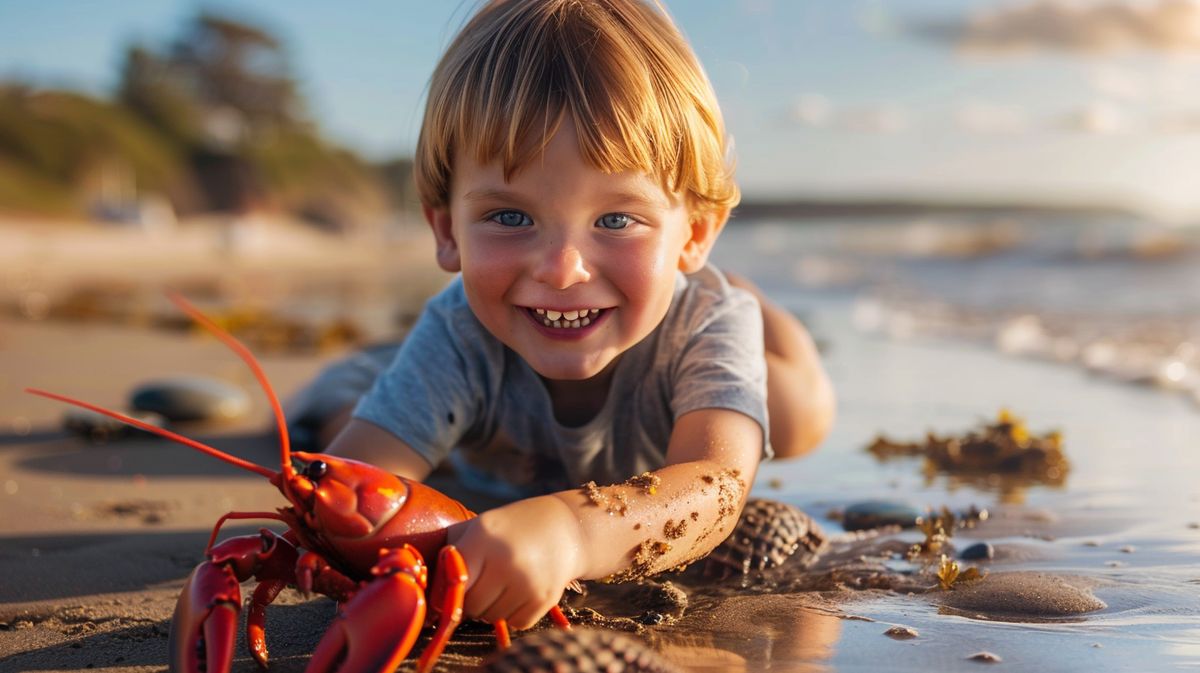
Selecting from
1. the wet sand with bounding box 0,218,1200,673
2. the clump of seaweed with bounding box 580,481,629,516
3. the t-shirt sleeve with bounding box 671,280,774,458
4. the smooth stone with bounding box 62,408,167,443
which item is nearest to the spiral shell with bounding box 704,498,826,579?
the wet sand with bounding box 0,218,1200,673

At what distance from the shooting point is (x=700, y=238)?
9.23 ft

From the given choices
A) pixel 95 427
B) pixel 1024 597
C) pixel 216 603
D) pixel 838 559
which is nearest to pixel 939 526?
pixel 838 559

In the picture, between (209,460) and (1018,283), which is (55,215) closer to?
(1018,283)

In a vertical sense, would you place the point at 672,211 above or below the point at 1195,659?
above

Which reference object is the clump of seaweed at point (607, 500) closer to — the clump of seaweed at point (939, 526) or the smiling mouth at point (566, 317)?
the smiling mouth at point (566, 317)

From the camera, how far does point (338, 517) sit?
1.75 m

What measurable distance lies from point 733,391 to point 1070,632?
90 cm

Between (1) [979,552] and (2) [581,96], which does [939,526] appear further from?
(2) [581,96]

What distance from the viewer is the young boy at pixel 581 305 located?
7.13 ft

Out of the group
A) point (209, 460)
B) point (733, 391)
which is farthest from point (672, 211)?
point (209, 460)

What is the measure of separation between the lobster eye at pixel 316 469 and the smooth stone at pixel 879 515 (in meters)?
1.99

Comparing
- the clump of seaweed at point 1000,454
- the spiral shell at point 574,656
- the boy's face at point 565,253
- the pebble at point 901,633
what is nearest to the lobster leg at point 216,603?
the spiral shell at point 574,656

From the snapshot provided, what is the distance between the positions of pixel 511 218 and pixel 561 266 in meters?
0.19

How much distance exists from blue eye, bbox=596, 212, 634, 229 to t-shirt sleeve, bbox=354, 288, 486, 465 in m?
0.74
